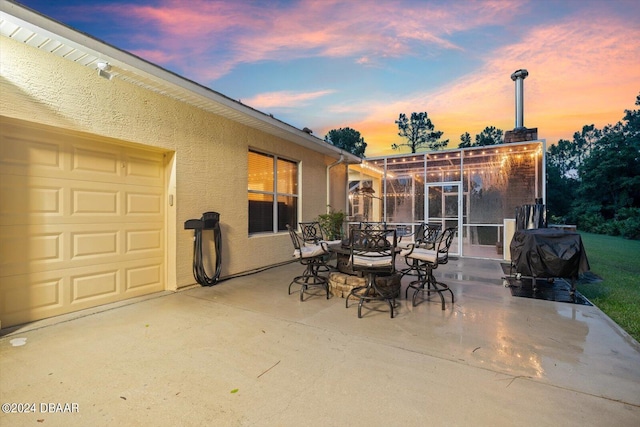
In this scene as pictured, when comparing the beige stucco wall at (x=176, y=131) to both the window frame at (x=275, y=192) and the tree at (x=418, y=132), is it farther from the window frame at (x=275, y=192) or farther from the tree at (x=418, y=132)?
the tree at (x=418, y=132)

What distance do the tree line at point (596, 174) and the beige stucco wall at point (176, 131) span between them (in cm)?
1786

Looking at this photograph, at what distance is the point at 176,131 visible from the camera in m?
4.14

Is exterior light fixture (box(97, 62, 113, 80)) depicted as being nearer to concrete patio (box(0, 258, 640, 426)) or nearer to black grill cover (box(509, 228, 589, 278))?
concrete patio (box(0, 258, 640, 426))

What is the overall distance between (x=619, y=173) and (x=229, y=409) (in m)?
30.4

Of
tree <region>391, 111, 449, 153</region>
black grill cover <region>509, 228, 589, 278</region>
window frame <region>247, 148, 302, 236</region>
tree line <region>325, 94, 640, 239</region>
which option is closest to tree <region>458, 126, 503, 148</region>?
tree line <region>325, 94, 640, 239</region>

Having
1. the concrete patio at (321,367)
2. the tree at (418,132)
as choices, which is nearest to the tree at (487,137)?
the tree at (418,132)

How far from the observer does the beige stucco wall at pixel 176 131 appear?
9.14 feet

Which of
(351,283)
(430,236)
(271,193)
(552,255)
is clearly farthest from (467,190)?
(351,283)

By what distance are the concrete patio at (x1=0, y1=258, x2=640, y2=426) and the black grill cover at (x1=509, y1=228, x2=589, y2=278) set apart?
56 centimetres

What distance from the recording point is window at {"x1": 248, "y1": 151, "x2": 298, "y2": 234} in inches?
225

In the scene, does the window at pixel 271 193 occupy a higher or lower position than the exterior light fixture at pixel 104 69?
lower

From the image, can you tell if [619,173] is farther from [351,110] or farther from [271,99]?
[271,99]

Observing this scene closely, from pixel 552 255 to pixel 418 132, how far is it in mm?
22645

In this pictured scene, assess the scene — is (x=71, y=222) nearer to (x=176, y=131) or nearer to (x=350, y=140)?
(x=176, y=131)
